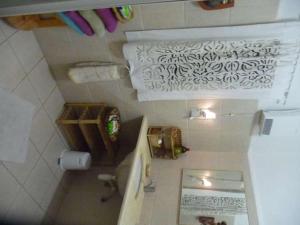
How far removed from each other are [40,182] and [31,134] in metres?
0.27

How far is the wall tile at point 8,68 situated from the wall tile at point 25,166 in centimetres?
30

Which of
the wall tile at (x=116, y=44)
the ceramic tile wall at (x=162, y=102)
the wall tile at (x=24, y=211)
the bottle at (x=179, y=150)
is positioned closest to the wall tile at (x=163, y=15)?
the ceramic tile wall at (x=162, y=102)

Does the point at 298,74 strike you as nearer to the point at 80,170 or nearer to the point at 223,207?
the point at 223,207

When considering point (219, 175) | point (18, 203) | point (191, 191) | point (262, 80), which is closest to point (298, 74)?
point (262, 80)

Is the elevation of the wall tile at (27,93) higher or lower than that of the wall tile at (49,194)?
higher

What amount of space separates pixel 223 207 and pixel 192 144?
43cm

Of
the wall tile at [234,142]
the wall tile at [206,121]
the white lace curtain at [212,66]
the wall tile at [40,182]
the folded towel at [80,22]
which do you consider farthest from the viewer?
the wall tile at [234,142]

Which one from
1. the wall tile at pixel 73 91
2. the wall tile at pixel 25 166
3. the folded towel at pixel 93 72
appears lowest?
the wall tile at pixel 25 166

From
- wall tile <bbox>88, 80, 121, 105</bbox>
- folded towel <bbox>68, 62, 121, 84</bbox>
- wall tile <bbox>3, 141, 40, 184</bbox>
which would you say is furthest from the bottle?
wall tile <bbox>3, 141, 40, 184</bbox>

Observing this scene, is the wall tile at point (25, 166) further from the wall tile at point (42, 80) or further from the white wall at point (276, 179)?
the white wall at point (276, 179)

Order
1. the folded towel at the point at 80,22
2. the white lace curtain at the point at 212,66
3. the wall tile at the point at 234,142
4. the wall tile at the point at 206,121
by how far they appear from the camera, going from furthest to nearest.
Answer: the wall tile at the point at 234,142 < the wall tile at the point at 206,121 < the white lace curtain at the point at 212,66 < the folded towel at the point at 80,22

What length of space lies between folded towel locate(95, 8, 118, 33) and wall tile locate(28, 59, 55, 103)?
0.47m

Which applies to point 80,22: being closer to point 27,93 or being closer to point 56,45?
point 56,45

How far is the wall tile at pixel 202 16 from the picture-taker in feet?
3.68
